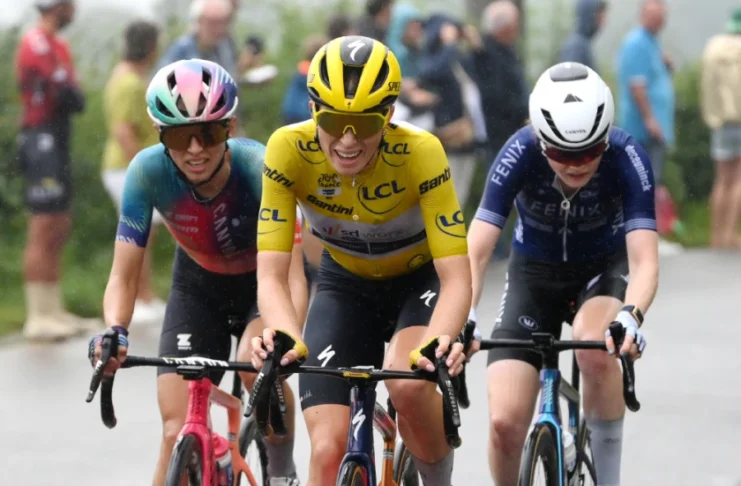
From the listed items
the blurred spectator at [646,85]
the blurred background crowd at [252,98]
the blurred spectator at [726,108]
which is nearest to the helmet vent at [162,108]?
the blurred background crowd at [252,98]

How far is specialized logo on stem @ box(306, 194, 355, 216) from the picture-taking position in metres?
5.76

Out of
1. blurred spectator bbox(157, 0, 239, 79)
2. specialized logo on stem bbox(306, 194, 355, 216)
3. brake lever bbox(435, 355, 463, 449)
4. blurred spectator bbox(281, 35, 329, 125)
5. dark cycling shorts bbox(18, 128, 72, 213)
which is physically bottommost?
brake lever bbox(435, 355, 463, 449)

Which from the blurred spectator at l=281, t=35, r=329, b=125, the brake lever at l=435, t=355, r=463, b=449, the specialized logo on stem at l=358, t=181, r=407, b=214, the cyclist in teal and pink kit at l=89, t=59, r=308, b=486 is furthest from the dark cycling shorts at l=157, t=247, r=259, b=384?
the blurred spectator at l=281, t=35, r=329, b=125

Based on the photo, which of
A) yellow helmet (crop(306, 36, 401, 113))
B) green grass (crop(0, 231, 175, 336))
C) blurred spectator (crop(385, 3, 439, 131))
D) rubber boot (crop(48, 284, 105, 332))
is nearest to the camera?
yellow helmet (crop(306, 36, 401, 113))

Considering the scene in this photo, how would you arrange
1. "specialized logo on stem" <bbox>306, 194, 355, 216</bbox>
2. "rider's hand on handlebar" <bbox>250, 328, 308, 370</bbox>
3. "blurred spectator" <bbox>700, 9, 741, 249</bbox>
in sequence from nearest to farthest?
1. "rider's hand on handlebar" <bbox>250, 328, 308, 370</bbox>
2. "specialized logo on stem" <bbox>306, 194, 355, 216</bbox>
3. "blurred spectator" <bbox>700, 9, 741, 249</bbox>

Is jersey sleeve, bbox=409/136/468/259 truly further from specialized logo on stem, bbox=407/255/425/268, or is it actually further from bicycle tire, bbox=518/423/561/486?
bicycle tire, bbox=518/423/561/486

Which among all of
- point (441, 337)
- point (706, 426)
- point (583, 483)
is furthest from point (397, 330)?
point (706, 426)

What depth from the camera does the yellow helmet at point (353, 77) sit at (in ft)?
17.5

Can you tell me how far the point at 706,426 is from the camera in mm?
9430

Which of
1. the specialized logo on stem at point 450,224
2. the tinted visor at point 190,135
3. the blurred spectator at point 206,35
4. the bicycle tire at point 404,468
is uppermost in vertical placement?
the blurred spectator at point 206,35

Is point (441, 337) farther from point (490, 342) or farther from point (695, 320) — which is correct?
point (695, 320)

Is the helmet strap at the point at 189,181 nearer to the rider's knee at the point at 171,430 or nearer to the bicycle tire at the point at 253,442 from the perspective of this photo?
the rider's knee at the point at 171,430

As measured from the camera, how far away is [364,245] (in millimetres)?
5945

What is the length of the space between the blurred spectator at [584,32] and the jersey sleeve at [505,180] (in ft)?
23.4
